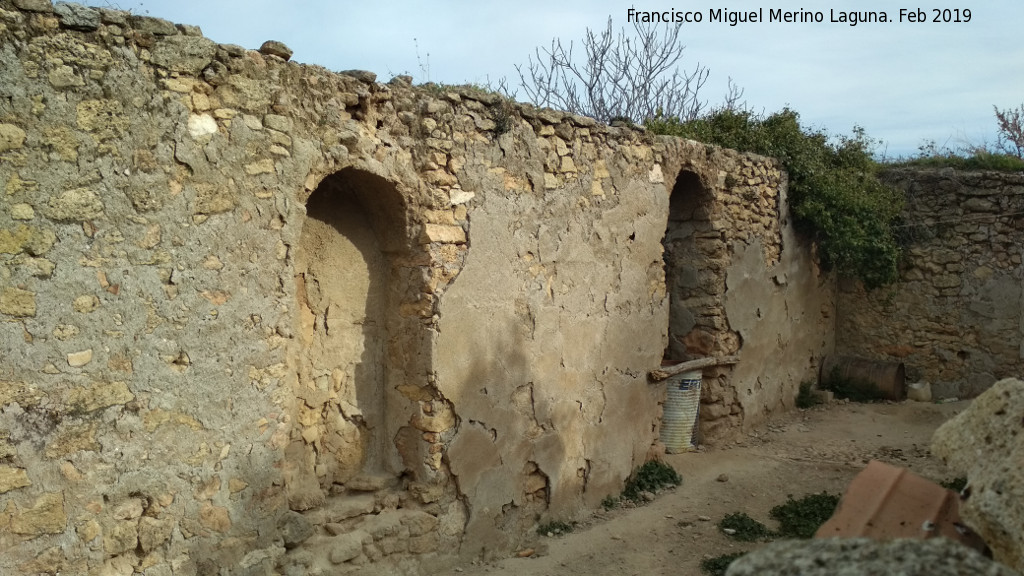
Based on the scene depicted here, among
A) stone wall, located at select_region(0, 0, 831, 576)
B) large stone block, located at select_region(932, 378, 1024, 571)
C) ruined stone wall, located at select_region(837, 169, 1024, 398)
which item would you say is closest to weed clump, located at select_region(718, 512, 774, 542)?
stone wall, located at select_region(0, 0, 831, 576)

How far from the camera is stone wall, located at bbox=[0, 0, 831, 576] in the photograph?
332 centimetres

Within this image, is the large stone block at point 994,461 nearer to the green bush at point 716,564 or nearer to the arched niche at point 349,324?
the green bush at point 716,564

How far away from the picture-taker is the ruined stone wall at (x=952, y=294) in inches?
366

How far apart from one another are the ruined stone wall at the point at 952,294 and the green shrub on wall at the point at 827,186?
49cm

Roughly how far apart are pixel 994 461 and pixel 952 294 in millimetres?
8165

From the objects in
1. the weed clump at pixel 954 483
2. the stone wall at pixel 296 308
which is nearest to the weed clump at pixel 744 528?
the stone wall at pixel 296 308

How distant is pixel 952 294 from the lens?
9.62 metres

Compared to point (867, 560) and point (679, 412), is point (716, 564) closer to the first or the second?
point (679, 412)

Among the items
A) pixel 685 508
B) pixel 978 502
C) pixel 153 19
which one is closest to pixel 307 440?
pixel 153 19

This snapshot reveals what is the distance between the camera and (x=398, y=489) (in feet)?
16.0

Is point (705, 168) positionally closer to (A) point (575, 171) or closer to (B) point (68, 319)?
(A) point (575, 171)

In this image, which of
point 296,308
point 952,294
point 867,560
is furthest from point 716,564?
point 952,294

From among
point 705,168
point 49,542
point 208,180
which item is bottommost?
point 49,542

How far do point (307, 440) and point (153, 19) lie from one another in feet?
7.84
